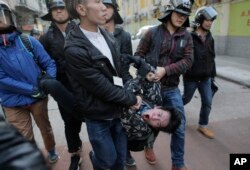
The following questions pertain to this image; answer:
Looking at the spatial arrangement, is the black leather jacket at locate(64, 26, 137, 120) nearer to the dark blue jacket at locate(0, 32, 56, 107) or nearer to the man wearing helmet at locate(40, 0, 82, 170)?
the dark blue jacket at locate(0, 32, 56, 107)

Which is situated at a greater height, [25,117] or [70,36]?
[70,36]

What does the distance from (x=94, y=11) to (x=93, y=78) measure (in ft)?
1.65

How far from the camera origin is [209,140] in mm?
3744

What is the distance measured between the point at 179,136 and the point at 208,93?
3.90 ft

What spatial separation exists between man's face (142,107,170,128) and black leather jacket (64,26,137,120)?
157mm

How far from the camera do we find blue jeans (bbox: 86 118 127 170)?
215 centimetres

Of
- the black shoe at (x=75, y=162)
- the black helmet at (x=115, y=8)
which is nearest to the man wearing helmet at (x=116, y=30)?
the black helmet at (x=115, y=8)

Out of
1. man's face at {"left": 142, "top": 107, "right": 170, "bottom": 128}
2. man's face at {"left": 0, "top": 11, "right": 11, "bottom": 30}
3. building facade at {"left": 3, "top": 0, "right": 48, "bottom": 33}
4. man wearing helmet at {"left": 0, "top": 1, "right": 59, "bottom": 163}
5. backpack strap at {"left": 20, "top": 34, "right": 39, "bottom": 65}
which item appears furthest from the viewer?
building facade at {"left": 3, "top": 0, "right": 48, "bottom": 33}

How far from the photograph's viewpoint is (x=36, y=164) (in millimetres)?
736

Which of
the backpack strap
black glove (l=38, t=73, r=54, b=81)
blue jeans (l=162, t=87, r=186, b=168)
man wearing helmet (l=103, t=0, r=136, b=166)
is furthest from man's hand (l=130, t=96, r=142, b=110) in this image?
the backpack strap

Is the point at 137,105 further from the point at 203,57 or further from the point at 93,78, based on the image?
the point at 203,57

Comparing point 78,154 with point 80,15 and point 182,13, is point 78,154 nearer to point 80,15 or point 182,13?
point 80,15

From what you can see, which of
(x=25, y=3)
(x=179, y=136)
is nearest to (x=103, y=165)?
(x=179, y=136)

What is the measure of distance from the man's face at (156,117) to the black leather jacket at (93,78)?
0.16 m
